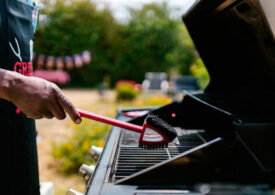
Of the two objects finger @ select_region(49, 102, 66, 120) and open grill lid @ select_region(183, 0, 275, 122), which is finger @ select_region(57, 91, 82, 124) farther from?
open grill lid @ select_region(183, 0, 275, 122)

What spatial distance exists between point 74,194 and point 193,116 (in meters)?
0.80

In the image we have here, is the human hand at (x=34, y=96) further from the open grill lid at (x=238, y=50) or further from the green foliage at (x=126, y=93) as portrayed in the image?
the green foliage at (x=126, y=93)

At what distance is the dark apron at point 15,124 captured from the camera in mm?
1336

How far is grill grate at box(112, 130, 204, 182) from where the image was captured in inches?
40.4

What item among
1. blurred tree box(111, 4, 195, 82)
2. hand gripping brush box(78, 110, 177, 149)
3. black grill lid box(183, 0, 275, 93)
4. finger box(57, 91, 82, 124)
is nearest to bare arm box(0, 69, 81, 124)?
finger box(57, 91, 82, 124)

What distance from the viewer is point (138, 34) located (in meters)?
15.5

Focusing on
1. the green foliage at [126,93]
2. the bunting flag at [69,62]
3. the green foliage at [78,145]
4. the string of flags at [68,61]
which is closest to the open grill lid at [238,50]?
the green foliage at [78,145]

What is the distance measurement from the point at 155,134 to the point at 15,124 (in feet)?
2.50

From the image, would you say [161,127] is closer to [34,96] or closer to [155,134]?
[155,134]

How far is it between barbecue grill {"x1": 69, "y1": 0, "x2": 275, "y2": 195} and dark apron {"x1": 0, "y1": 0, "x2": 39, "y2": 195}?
478 millimetres

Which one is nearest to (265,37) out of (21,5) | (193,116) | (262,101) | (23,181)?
(262,101)

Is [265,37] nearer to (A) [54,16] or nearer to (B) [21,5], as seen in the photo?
(B) [21,5]

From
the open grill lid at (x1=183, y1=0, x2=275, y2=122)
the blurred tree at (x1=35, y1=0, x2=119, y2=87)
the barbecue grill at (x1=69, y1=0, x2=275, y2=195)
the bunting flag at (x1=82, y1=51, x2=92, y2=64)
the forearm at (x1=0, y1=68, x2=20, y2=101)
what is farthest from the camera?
the bunting flag at (x1=82, y1=51, x2=92, y2=64)

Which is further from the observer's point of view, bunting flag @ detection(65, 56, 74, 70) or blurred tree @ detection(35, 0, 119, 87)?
blurred tree @ detection(35, 0, 119, 87)
